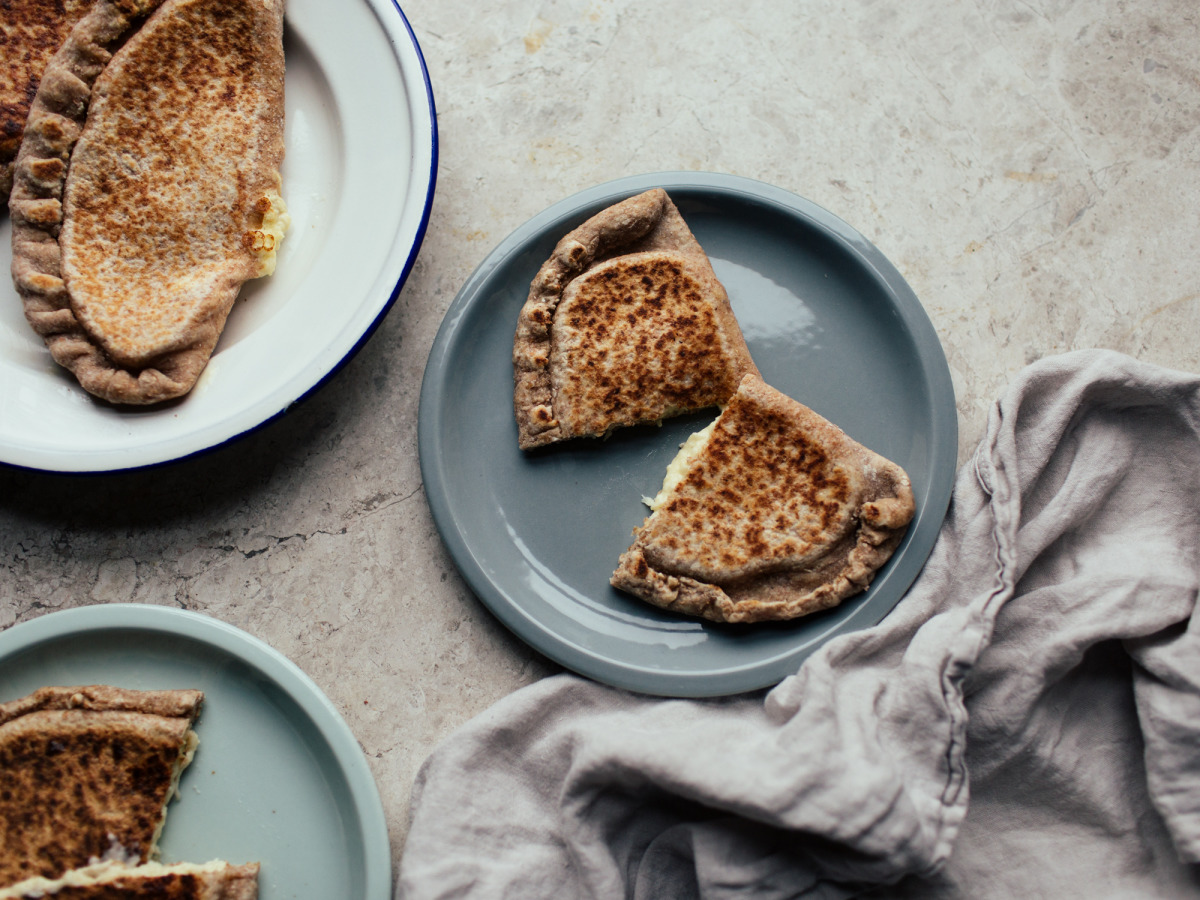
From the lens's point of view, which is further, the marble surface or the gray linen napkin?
the marble surface

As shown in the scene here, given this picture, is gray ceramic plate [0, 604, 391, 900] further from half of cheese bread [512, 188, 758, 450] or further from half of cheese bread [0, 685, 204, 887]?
half of cheese bread [512, 188, 758, 450]

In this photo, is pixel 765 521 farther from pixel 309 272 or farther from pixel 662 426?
pixel 309 272

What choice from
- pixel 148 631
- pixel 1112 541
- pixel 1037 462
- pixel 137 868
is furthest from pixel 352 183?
pixel 1112 541

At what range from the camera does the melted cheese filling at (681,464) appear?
253 cm

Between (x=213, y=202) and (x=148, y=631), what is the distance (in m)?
1.33

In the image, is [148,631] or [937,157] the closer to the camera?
[148,631]

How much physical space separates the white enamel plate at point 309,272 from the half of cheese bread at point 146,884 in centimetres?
116

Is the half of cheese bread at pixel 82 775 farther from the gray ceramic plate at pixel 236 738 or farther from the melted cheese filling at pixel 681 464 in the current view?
the melted cheese filling at pixel 681 464

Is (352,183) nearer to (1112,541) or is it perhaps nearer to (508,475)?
(508,475)

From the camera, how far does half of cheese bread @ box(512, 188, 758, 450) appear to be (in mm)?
2510

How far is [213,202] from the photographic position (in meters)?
2.47

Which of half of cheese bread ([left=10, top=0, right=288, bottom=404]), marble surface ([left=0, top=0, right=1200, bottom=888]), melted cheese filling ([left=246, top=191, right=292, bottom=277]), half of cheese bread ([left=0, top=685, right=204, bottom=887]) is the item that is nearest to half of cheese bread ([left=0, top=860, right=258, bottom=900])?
half of cheese bread ([left=0, top=685, right=204, bottom=887])

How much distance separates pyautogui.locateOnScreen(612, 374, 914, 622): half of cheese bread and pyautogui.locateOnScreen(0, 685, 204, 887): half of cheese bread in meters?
1.48

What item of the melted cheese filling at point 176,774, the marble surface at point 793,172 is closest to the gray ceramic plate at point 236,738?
the melted cheese filling at point 176,774
